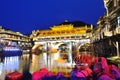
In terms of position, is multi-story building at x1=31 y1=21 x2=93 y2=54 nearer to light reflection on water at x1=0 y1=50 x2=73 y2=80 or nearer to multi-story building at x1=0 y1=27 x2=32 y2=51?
multi-story building at x1=0 y1=27 x2=32 y2=51

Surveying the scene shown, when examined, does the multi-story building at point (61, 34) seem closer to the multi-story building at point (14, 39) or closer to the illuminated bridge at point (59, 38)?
the illuminated bridge at point (59, 38)

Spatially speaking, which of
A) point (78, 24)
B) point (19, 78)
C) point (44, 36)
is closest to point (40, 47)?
point (44, 36)

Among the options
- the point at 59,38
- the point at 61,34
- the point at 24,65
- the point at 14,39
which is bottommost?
the point at 24,65

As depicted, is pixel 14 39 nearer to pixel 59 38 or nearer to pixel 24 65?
pixel 59 38

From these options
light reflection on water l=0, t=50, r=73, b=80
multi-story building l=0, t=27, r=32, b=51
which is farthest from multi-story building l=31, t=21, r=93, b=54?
light reflection on water l=0, t=50, r=73, b=80

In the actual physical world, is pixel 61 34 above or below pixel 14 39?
above

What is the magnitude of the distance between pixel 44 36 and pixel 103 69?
32.9m

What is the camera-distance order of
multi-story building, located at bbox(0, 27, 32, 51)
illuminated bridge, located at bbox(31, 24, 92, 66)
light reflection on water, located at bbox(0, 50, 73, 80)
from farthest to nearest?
1. illuminated bridge, located at bbox(31, 24, 92, 66)
2. multi-story building, located at bbox(0, 27, 32, 51)
3. light reflection on water, located at bbox(0, 50, 73, 80)

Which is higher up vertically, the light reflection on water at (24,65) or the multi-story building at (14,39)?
the multi-story building at (14,39)

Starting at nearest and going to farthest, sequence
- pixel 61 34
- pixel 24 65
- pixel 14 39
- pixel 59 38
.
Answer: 1. pixel 24 65
2. pixel 14 39
3. pixel 59 38
4. pixel 61 34

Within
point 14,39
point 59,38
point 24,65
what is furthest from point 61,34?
point 24,65

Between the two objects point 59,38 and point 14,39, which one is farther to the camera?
point 59,38

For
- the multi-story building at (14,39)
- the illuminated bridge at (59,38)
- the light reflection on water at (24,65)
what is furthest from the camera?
the illuminated bridge at (59,38)

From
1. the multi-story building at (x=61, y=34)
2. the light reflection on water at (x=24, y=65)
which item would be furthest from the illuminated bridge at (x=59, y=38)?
the light reflection on water at (x=24, y=65)
